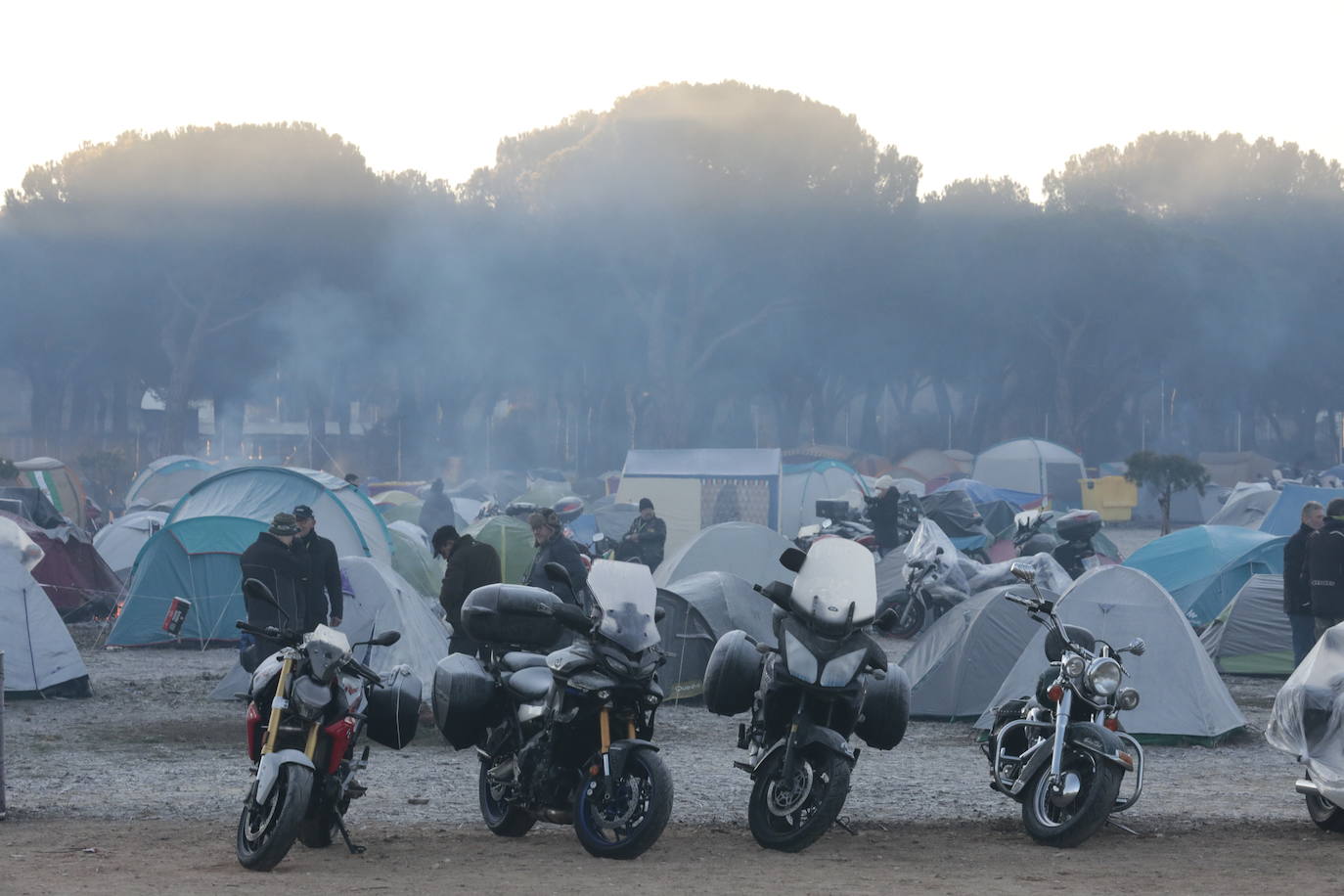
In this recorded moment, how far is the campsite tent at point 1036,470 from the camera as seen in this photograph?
49.6 m

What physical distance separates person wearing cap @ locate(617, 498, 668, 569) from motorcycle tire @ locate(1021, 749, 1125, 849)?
48.5 feet

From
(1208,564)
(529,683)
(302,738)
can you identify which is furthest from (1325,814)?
(1208,564)

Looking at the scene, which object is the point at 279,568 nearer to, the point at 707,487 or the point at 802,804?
the point at 802,804

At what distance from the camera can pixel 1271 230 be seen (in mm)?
65062

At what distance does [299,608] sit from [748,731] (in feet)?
17.2

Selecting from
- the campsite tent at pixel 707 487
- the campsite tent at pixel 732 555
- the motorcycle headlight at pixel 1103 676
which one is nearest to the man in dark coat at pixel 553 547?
the motorcycle headlight at pixel 1103 676

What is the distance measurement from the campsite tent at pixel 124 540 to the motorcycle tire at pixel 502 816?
15.5 metres

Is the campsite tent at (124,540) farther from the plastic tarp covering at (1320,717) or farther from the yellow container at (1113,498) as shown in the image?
the yellow container at (1113,498)

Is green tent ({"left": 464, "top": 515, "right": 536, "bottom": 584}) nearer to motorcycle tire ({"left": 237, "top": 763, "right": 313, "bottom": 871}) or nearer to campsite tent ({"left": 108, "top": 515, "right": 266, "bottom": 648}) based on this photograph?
campsite tent ({"left": 108, "top": 515, "right": 266, "bottom": 648})

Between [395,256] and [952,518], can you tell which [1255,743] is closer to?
[952,518]

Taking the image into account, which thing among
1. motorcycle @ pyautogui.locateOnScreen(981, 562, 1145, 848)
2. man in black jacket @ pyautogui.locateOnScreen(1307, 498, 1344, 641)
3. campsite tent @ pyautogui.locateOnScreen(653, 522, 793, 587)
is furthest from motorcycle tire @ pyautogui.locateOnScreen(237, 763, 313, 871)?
campsite tent @ pyautogui.locateOnScreen(653, 522, 793, 587)

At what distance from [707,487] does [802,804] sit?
25187mm

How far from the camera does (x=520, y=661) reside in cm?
730

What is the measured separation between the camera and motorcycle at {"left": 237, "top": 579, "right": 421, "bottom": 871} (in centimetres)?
631
